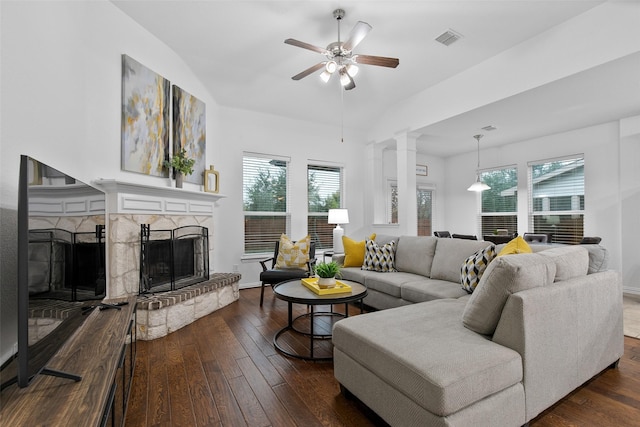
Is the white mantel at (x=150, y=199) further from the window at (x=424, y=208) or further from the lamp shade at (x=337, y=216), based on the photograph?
the window at (x=424, y=208)

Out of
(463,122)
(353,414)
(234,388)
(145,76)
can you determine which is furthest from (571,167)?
(145,76)

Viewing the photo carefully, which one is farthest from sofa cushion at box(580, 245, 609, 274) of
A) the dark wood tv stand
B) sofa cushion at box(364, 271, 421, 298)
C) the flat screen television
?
the flat screen television

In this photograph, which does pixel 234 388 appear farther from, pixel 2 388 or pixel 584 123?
pixel 584 123

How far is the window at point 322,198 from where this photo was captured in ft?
18.8

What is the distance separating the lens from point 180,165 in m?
3.69

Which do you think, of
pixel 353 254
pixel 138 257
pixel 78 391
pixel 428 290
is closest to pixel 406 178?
pixel 353 254

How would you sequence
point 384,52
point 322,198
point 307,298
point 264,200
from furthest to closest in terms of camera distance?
point 322,198, point 264,200, point 384,52, point 307,298

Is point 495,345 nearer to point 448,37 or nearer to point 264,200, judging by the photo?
point 448,37

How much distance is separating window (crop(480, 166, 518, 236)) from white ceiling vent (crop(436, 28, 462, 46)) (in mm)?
3742

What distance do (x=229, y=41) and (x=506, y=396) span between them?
3.93m

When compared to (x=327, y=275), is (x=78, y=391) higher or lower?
lower

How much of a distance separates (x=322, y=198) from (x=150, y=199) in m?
3.19

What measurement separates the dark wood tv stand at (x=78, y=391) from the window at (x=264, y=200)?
3372 mm

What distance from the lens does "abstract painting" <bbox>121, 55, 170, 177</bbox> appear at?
310cm
